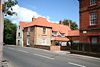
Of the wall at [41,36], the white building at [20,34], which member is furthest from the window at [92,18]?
the white building at [20,34]

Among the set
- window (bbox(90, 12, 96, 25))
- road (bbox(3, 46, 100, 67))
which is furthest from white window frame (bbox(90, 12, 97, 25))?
road (bbox(3, 46, 100, 67))

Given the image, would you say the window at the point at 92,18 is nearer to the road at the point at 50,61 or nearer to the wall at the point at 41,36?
the road at the point at 50,61

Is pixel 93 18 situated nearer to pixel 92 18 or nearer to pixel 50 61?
pixel 92 18

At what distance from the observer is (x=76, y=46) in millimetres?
36281

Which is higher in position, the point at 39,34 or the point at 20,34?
the point at 20,34

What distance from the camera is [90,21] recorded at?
36562 mm

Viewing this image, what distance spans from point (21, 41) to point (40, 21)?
10526 mm

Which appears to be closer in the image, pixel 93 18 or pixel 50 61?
pixel 50 61

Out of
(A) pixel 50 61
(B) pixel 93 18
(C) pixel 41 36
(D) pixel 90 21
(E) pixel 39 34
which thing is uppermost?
(B) pixel 93 18

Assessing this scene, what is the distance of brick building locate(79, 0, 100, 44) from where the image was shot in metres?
35.0

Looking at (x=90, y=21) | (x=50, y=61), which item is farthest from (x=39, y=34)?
(x=50, y=61)

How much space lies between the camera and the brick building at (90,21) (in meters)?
35.0

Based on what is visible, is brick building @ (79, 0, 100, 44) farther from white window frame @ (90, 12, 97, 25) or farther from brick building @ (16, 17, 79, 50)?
brick building @ (16, 17, 79, 50)

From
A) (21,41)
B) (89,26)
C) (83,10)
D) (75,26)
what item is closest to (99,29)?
(89,26)
